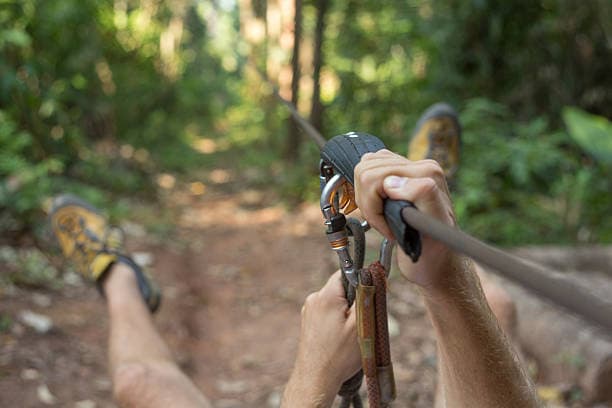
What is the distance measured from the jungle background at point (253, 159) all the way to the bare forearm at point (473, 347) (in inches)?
65.0

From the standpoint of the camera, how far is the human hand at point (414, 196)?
77 cm

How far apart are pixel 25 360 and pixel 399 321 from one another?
69.8 inches

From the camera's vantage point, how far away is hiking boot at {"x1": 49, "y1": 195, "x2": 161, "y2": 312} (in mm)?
2309

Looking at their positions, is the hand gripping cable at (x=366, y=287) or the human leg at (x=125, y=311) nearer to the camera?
the hand gripping cable at (x=366, y=287)

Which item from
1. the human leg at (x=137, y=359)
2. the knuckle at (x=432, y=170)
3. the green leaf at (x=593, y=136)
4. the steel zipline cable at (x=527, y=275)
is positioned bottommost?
the steel zipline cable at (x=527, y=275)

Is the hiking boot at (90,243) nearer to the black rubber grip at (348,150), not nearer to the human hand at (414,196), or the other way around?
the black rubber grip at (348,150)

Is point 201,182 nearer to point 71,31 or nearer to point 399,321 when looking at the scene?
point 71,31

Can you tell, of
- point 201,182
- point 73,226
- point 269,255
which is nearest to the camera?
point 73,226

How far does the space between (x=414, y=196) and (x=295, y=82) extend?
210 inches

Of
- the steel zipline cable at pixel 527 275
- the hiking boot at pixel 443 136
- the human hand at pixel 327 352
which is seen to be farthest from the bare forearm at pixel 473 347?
the hiking boot at pixel 443 136

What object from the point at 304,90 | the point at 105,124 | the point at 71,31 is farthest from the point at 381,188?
the point at 304,90

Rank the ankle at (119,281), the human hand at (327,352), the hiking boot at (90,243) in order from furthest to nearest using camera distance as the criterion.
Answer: the hiking boot at (90,243) < the ankle at (119,281) < the human hand at (327,352)

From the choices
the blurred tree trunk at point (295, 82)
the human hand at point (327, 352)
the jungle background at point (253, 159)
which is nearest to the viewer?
the human hand at point (327, 352)

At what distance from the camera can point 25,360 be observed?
7.60 feet
